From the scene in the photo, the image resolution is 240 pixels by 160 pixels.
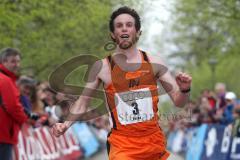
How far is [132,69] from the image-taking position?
24.0 ft

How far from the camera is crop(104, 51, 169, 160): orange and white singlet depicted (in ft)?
23.5

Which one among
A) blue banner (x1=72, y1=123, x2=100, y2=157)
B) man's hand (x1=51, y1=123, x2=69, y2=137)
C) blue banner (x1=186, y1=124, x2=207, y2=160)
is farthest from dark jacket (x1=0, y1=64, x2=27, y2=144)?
blue banner (x1=72, y1=123, x2=100, y2=157)

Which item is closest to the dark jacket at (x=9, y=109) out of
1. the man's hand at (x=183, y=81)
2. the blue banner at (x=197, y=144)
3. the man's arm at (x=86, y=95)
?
the man's arm at (x=86, y=95)

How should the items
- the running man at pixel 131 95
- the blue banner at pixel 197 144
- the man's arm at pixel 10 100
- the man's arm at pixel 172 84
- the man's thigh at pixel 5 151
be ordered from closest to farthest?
the man's arm at pixel 172 84, the running man at pixel 131 95, the man's arm at pixel 10 100, the man's thigh at pixel 5 151, the blue banner at pixel 197 144

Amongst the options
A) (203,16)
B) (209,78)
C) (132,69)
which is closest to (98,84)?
(132,69)

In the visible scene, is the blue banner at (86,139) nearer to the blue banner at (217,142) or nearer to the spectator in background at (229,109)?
the blue banner at (217,142)

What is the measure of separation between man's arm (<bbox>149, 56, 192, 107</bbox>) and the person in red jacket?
2589 mm

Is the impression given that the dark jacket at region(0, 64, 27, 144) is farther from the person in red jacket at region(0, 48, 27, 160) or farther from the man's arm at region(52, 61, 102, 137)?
the man's arm at region(52, 61, 102, 137)

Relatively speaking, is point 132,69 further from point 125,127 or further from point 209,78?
point 209,78

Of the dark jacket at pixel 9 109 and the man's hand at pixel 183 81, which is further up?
the man's hand at pixel 183 81

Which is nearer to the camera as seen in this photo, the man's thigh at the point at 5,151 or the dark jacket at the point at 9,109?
the dark jacket at the point at 9,109

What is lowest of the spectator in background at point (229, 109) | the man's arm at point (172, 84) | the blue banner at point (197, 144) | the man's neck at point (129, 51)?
the blue banner at point (197, 144)

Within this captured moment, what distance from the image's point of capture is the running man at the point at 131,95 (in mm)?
7176

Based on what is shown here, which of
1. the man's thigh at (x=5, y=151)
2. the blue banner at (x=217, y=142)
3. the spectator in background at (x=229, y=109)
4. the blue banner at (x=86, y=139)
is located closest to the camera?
the man's thigh at (x=5, y=151)
